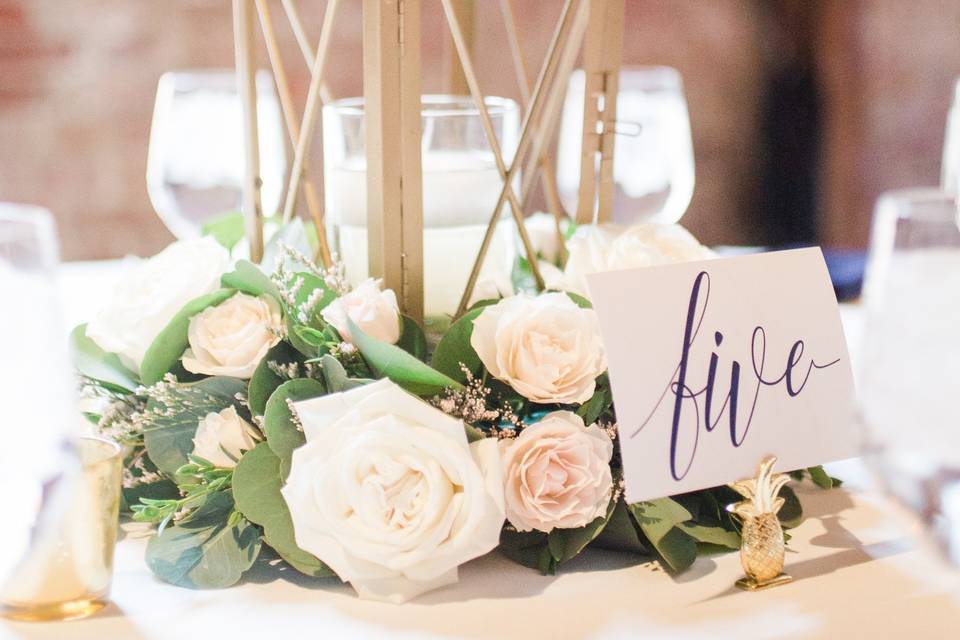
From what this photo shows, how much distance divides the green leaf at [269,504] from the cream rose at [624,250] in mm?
290

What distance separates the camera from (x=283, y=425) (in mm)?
720

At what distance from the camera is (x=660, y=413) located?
26.9 inches

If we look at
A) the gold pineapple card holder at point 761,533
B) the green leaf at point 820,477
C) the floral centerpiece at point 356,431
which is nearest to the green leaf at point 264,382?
the floral centerpiece at point 356,431

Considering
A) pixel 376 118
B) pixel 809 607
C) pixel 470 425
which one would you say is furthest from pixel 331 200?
pixel 809 607

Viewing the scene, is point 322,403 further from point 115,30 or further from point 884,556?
point 115,30

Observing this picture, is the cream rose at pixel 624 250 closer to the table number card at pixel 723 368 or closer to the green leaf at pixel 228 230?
the table number card at pixel 723 368

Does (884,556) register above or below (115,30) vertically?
below

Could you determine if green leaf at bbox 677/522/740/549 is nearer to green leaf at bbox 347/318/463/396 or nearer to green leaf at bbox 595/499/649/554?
green leaf at bbox 595/499/649/554

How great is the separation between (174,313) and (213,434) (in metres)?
0.11

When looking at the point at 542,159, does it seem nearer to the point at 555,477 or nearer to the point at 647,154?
the point at 647,154

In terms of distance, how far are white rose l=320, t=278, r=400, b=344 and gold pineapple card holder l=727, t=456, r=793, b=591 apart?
26 cm

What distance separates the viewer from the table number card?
678 mm

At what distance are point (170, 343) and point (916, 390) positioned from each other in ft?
1.76

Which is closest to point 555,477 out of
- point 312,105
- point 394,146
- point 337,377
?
point 337,377
